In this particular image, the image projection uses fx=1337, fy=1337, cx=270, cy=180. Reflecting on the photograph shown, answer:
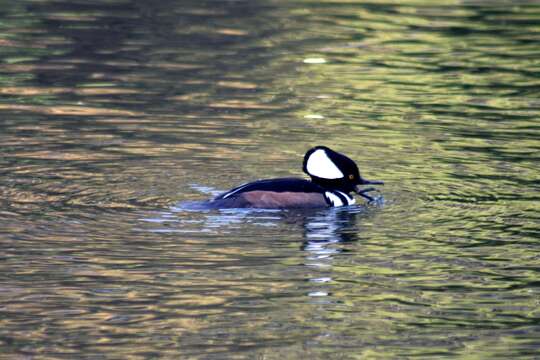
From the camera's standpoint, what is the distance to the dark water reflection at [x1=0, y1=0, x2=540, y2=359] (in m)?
9.12

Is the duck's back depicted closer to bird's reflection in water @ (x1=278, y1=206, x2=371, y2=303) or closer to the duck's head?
bird's reflection in water @ (x1=278, y1=206, x2=371, y2=303)

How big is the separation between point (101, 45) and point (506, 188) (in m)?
11.4

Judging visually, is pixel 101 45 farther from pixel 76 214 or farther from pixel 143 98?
pixel 76 214

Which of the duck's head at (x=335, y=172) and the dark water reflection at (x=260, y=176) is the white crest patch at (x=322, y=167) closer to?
the duck's head at (x=335, y=172)

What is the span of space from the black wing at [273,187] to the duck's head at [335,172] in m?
0.42

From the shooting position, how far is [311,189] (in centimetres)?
1276

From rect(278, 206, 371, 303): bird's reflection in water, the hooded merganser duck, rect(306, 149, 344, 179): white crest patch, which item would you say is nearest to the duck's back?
the hooded merganser duck

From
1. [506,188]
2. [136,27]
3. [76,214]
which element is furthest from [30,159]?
[136,27]

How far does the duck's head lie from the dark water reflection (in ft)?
1.31

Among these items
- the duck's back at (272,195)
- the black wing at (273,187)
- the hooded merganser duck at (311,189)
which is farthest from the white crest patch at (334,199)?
the black wing at (273,187)

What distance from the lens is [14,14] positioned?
26.1m

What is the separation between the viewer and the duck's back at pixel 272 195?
12.4 m

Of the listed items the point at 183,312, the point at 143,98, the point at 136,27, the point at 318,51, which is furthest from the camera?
the point at 136,27

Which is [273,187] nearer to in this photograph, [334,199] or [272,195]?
[272,195]
